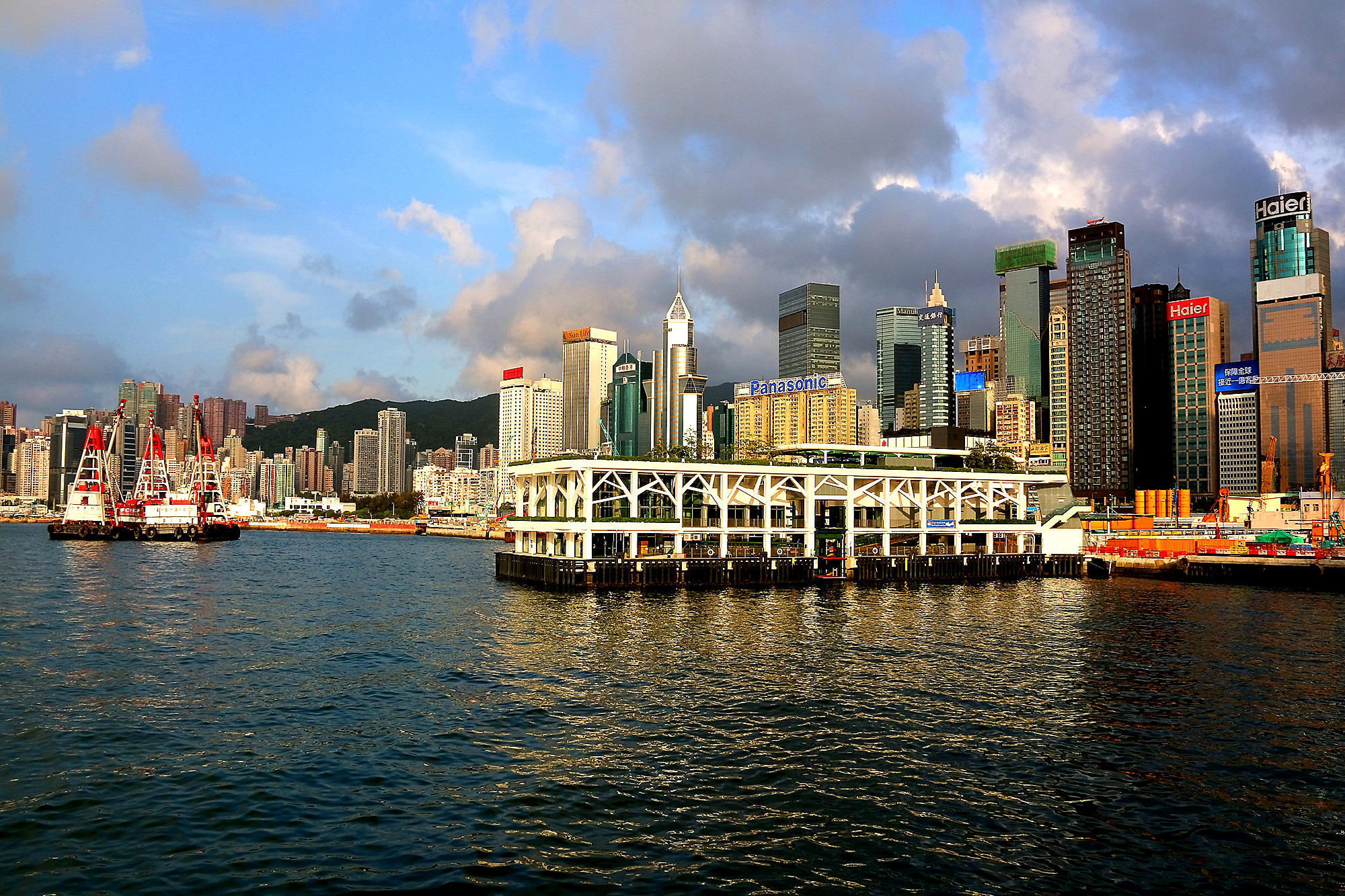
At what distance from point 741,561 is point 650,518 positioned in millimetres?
9940

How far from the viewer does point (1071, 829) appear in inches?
977

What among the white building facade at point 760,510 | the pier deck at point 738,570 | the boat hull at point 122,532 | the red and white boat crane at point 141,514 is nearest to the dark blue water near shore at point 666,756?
the pier deck at point 738,570

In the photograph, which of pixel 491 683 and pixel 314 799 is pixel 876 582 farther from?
pixel 314 799

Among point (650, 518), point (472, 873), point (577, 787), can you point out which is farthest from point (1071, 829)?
point (650, 518)

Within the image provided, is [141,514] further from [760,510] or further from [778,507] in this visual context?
[778,507]

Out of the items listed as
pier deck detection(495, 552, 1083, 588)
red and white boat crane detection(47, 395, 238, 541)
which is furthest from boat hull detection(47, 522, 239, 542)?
pier deck detection(495, 552, 1083, 588)

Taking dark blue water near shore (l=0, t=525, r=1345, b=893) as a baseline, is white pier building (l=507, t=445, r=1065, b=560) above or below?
above

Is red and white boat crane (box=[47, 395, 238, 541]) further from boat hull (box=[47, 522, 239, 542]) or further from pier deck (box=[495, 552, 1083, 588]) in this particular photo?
pier deck (box=[495, 552, 1083, 588])

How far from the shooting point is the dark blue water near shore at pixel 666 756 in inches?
871

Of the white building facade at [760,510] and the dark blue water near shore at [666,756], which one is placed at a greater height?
the white building facade at [760,510]

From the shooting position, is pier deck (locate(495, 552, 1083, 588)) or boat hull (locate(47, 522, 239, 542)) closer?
pier deck (locate(495, 552, 1083, 588))

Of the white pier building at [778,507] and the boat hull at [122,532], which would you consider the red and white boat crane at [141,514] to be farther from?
the white pier building at [778,507]

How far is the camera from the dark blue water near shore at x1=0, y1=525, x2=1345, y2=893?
2212 cm

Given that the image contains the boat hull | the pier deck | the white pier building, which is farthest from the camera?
the boat hull
